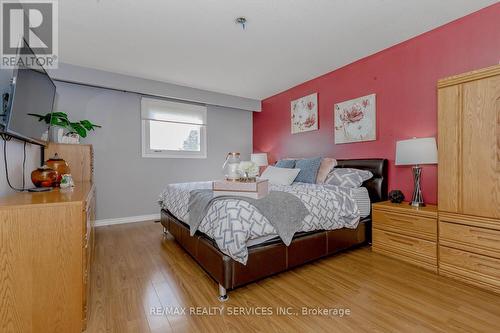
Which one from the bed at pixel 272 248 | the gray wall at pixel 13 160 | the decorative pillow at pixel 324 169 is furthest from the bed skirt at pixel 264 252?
the gray wall at pixel 13 160

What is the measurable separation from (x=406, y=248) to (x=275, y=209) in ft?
4.84

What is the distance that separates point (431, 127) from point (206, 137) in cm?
360

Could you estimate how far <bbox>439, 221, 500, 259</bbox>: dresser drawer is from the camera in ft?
5.72

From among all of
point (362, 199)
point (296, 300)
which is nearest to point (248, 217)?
point (296, 300)

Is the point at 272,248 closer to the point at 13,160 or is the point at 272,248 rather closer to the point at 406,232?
the point at 406,232

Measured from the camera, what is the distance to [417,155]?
2.26m

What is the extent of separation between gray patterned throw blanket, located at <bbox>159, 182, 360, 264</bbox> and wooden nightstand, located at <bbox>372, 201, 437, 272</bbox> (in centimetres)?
26

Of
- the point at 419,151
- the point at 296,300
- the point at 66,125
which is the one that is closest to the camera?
→ the point at 296,300

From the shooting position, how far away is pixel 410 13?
2.19m

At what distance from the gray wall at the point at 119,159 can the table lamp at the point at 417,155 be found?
3.47m

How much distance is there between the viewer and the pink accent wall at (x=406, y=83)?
2181 mm

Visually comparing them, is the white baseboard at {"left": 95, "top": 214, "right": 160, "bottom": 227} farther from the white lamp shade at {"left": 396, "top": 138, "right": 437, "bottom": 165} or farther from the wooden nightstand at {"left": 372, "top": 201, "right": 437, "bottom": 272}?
the white lamp shade at {"left": 396, "top": 138, "right": 437, "bottom": 165}

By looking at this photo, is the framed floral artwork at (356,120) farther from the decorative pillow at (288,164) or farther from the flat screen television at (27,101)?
the flat screen television at (27,101)

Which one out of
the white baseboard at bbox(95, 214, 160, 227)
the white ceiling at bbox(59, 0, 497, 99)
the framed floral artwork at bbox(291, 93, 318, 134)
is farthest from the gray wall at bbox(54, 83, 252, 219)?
the framed floral artwork at bbox(291, 93, 318, 134)
